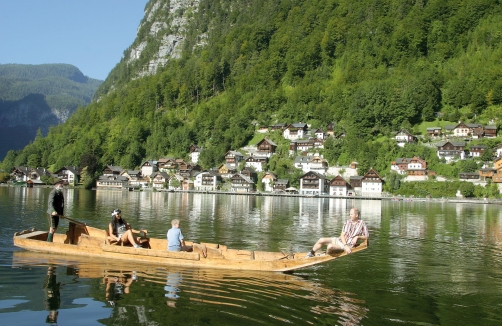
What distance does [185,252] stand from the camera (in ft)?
53.1

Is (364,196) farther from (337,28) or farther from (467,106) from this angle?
(337,28)

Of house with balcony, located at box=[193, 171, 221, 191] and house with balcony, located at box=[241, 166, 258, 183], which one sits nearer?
house with balcony, located at box=[241, 166, 258, 183]

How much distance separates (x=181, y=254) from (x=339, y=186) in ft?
333

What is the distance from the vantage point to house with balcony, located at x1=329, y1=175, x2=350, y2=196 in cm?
11394

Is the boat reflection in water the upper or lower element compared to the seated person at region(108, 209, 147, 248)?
lower

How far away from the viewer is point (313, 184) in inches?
4587

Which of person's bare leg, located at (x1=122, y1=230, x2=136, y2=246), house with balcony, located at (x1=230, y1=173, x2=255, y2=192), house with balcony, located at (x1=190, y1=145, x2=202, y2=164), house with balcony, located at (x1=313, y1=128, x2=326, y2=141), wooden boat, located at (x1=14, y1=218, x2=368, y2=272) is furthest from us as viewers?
house with balcony, located at (x1=190, y1=145, x2=202, y2=164)

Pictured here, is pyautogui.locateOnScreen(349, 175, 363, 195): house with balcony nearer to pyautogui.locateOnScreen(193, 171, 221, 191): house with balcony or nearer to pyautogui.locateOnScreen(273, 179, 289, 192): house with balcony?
pyautogui.locateOnScreen(273, 179, 289, 192): house with balcony

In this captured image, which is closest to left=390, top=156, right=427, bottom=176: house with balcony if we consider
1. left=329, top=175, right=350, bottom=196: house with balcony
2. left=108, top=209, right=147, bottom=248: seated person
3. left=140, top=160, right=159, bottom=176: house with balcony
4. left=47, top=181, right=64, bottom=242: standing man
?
left=329, top=175, right=350, bottom=196: house with balcony

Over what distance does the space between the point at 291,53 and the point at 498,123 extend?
8868 centimetres

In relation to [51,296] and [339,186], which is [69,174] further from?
[51,296]

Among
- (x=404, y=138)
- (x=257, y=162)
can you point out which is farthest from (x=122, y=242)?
(x=257, y=162)

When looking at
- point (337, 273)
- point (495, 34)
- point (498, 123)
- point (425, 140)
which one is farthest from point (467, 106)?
point (337, 273)

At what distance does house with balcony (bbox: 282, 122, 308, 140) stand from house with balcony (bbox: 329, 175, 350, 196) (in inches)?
1111
